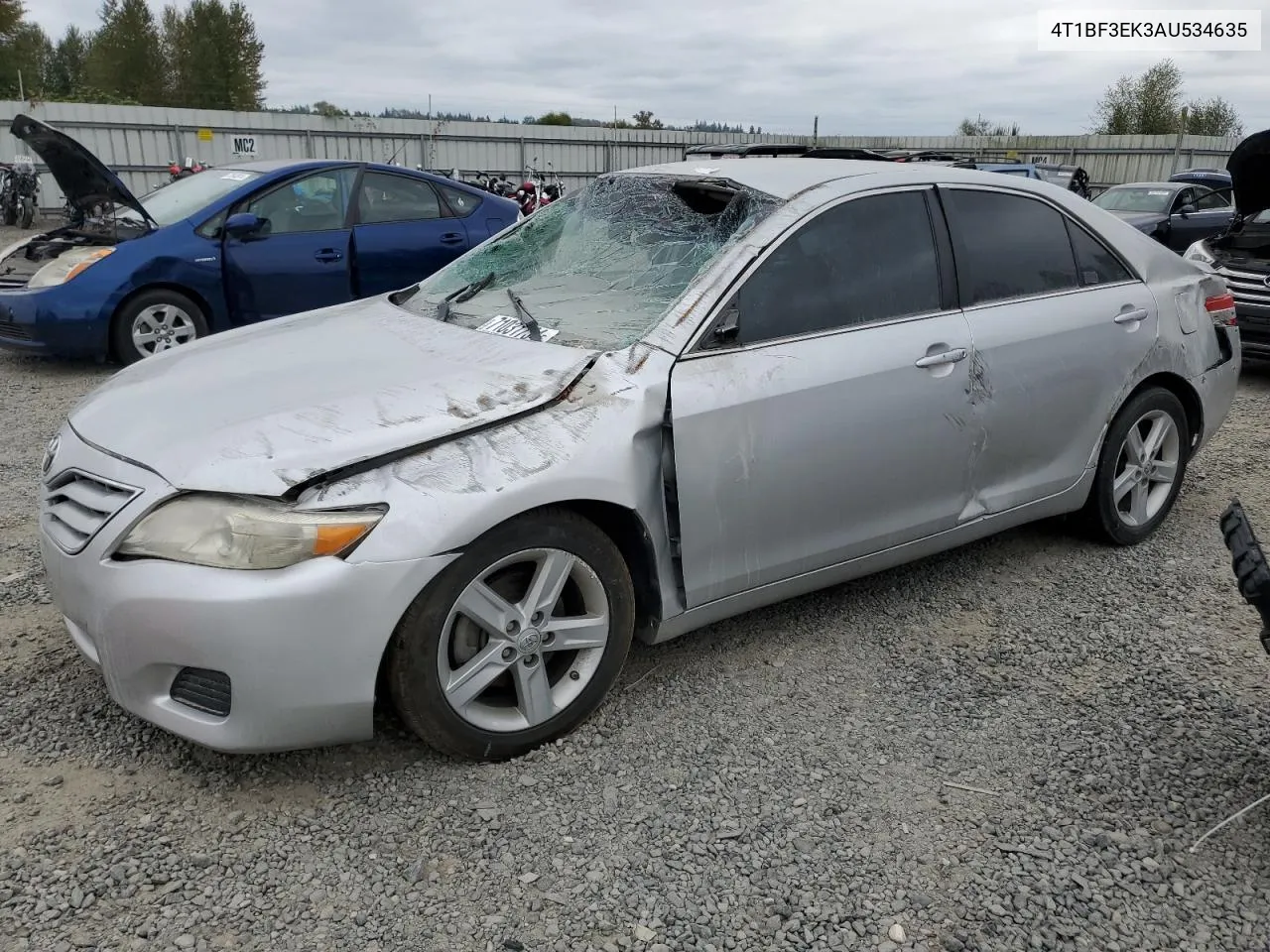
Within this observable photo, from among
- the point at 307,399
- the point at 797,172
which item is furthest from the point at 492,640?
the point at 797,172

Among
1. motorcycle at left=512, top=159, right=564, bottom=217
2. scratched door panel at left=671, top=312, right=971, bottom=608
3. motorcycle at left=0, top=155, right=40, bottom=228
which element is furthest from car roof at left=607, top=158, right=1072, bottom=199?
motorcycle at left=0, top=155, right=40, bottom=228

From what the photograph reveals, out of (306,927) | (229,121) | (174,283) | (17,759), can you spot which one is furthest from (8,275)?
(229,121)

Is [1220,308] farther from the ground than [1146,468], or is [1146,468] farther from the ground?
[1220,308]

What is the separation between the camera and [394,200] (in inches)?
313

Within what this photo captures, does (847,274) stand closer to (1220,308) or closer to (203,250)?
(1220,308)

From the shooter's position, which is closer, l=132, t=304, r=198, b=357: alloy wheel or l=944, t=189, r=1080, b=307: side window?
l=944, t=189, r=1080, b=307: side window

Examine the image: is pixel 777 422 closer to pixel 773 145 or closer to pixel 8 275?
pixel 773 145

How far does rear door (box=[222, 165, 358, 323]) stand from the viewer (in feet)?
24.0

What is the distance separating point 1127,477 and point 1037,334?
3.12 ft

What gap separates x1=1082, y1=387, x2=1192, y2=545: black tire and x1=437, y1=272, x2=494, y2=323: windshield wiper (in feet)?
8.18

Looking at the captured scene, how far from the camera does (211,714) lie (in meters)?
2.46

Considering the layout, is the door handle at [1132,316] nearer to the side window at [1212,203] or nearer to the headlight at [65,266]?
the headlight at [65,266]

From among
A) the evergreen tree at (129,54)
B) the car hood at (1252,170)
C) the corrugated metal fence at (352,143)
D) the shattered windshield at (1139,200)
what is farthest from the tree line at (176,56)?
the car hood at (1252,170)

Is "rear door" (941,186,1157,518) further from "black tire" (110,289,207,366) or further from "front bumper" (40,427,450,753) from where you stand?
"black tire" (110,289,207,366)
